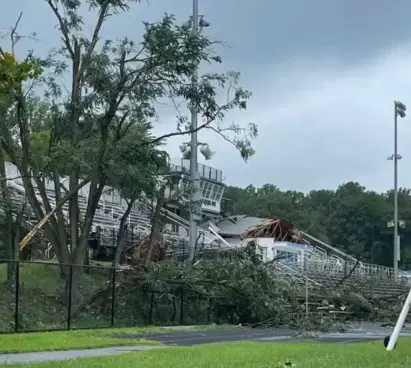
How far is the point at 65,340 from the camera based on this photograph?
17703 millimetres

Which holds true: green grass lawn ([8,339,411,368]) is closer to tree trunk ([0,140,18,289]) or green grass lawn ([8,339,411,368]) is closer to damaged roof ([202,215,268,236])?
tree trunk ([0,140,18,289])

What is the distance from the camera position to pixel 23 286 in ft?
84.3

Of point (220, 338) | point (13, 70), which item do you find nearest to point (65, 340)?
point (220, 338)

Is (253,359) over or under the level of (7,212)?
under

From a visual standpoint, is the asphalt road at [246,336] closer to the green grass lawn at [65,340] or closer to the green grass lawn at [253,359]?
the green grass lawn at [65,340]

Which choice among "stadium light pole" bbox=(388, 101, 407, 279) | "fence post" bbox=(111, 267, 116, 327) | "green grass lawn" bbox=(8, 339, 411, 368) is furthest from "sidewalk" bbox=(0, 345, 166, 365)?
"stadium light pole" bbox=(388, 101, 407, 279)

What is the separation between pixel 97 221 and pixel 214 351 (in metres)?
32.8

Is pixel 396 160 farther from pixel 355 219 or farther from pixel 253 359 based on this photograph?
pixel 355 219

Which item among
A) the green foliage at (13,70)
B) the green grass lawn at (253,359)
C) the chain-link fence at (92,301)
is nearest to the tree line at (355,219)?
the chain-link fence at (92,301)

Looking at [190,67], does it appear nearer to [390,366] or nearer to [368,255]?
[390,366]

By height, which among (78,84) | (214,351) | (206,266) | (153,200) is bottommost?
(214,351)

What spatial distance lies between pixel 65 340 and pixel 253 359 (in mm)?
6681

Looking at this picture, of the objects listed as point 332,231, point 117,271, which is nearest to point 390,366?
point 117,271

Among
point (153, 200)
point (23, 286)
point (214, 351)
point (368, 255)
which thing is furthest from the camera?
point (368, 255)
